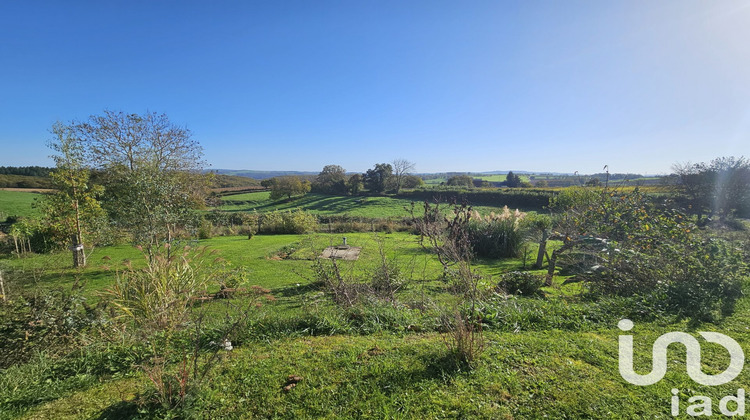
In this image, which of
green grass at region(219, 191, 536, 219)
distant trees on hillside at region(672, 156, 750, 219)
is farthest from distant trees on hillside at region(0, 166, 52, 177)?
distant trees on hillside at region(672, 156, 750, 219)

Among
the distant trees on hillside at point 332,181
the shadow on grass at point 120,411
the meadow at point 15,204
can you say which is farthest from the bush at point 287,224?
the distant trees on hillside at point 332,181

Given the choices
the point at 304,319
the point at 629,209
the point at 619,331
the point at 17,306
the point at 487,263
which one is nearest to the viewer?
the point at 17,306

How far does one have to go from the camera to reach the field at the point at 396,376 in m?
2.30

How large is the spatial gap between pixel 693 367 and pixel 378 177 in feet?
A: 137

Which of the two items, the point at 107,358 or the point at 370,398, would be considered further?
the point at 107,358

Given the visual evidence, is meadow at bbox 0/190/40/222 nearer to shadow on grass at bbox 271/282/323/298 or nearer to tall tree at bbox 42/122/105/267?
tall tree at bbox 42/122/105/267

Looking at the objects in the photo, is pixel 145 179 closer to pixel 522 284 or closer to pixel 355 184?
pixel 522 284

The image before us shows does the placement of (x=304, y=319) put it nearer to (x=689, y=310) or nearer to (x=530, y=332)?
(x=530, y=332)

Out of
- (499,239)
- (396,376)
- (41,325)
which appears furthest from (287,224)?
(396,376)

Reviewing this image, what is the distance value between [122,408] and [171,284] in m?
2.02

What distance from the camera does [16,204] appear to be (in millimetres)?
22234

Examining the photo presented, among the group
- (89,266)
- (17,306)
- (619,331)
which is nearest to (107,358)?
(17,306)

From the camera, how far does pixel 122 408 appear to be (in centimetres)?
231

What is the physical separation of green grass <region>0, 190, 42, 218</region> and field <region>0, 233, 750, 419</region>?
23349 millimetres
